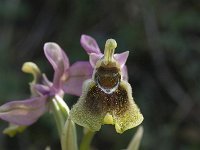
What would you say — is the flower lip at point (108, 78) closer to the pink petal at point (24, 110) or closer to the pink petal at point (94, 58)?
the pink petal at point (94, 58)

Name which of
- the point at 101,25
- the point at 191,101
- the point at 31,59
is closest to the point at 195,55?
the point at 191,101

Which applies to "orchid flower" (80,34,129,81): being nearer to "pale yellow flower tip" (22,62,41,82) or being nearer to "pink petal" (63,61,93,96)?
"pink petal" (63,61,93,96)

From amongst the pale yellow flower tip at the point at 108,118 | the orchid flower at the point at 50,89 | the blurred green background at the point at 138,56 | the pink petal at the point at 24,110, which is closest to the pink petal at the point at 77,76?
the orchid flower at the point at 50,89

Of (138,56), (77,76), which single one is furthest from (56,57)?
(138,56)

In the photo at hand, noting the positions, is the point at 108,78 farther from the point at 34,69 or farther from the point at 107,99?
the point at 34,69

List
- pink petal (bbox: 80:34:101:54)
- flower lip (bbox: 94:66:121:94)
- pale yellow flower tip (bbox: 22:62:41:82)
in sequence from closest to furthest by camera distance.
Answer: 1. flower lip (bbox: 94:66:121:94)
2. pink petal (bbox: 80:34:101:54)
3. pale yellow flower tip (bbox: 22:62:41:82)

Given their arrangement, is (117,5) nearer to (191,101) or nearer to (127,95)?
(191,101)

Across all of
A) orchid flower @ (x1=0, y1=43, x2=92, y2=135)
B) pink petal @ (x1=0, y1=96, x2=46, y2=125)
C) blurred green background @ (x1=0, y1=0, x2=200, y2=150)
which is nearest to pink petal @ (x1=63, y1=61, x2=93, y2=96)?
orchid flower @ (x1=0, y1=43, x2=92, y2=135)
